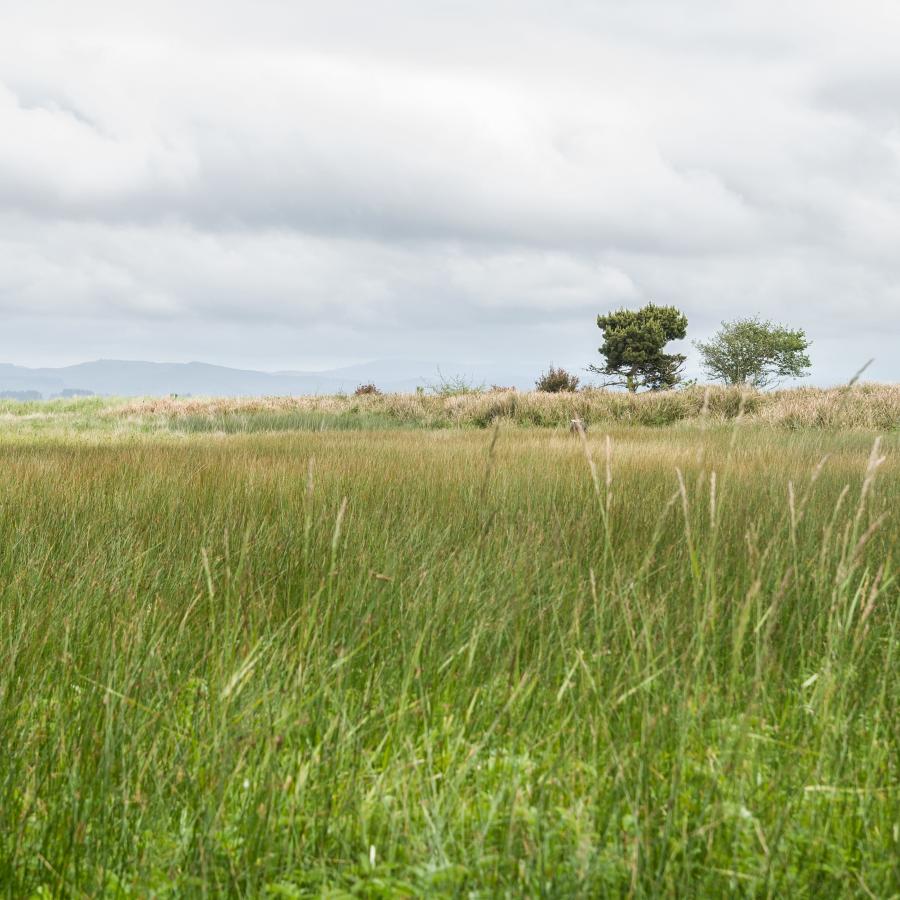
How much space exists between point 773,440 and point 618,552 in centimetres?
699

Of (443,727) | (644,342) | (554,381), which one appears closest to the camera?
(443,727)

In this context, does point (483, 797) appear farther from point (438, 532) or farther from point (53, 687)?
point (438, 532)

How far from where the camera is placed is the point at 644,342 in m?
42.8

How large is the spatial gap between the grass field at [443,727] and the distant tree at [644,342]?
1570 inches

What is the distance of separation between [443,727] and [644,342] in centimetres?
4276

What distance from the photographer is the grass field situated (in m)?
1.44

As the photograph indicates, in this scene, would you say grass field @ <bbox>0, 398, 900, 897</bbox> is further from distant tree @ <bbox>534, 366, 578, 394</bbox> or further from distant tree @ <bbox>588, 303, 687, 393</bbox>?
distant tree @ <bbox>588, 303, 687, 393</bbox>

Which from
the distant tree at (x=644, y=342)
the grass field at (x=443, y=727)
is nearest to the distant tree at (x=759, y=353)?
the distant tree at (x=644, y=342)

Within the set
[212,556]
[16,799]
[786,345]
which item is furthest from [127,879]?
[786,345]

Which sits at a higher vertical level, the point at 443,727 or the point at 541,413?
the point at 541,413

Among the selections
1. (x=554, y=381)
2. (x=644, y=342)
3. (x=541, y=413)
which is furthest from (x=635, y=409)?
(x=644, y=342)

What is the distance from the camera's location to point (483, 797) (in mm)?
1698

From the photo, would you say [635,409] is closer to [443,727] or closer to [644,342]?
[443,727]

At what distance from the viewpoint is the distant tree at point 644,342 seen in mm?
42469
